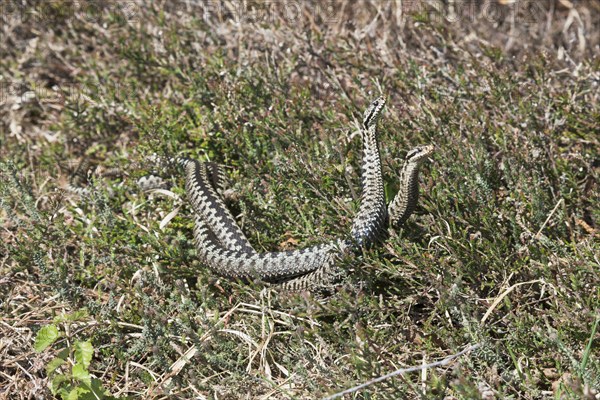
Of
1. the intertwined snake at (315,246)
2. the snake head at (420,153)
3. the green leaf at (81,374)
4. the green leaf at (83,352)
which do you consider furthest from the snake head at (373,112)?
the green leaf at (81,374)

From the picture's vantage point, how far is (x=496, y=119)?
6809 millimetres

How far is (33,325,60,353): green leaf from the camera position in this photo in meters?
5.36

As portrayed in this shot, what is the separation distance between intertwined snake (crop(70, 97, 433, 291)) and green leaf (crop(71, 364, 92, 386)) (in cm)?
138

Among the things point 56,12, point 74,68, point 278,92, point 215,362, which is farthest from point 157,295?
point 56,12

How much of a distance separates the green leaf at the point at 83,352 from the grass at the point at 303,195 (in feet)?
1.05

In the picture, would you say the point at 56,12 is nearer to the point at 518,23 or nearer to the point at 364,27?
the point at 364,27

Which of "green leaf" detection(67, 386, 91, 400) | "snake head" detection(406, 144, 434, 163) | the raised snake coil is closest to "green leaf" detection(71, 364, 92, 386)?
"green leaf" detection(67, 386, 91, 400)

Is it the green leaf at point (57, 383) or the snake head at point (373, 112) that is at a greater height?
the snake head at point (373, 112)

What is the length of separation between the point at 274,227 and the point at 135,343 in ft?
5.22

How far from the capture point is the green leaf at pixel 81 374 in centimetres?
508

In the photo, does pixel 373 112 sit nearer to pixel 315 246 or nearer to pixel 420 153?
pixel 420 153

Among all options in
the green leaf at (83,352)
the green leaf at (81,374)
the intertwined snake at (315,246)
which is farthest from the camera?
the intertwined snake at (315,246)

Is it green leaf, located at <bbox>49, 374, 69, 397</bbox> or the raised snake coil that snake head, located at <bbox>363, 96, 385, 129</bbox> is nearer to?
the raised snake coil

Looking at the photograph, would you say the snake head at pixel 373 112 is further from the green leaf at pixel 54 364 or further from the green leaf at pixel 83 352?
the green leaf at pixel 54 364
